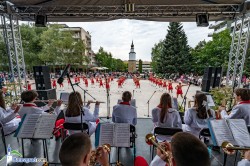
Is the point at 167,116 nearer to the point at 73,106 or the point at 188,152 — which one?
the point at 73,106

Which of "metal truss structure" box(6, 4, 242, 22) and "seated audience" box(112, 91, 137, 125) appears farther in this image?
"metal truss structure" box(6, 4, 242, 22)

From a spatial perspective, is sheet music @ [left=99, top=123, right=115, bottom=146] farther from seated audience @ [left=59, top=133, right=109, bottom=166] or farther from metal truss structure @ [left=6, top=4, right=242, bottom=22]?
metal truss structure @ [left=6, top=4, right=242, bottom=22]

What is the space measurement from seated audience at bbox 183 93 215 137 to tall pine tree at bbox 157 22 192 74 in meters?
29.8

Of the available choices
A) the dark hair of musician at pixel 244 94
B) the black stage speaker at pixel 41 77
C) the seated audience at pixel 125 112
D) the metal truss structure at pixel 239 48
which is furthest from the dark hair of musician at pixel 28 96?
the metal truss structure at pixel 239 48

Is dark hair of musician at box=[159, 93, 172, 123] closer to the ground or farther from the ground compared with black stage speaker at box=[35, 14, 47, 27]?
closer to the ground

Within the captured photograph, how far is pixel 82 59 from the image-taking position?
118ft

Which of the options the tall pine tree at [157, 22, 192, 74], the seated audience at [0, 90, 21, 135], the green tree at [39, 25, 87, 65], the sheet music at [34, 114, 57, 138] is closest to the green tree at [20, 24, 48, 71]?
the green tree at [39, 25, 87, 65]

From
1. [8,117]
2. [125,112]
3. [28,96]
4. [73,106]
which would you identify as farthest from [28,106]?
[125,112]

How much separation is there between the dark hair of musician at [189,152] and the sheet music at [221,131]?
5.03 ft

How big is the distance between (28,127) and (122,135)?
65.9 inches

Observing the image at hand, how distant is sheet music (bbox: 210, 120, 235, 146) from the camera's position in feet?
8.43

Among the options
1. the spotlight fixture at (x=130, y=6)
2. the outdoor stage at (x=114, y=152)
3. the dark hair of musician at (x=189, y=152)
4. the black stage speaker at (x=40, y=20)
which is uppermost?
the spotlight fixture at (x=130, y=6)

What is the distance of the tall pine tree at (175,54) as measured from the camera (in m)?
32.7

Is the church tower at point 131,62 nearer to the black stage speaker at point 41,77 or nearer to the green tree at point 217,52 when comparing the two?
the green tree at point 217,52
